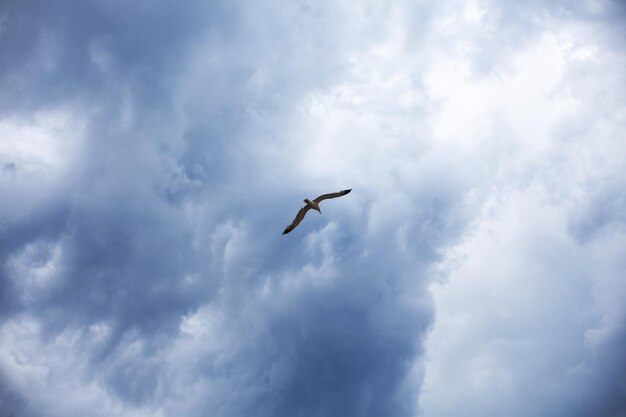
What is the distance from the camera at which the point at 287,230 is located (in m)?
44.1

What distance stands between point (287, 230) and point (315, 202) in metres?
5.65

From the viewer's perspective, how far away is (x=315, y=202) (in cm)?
4197
